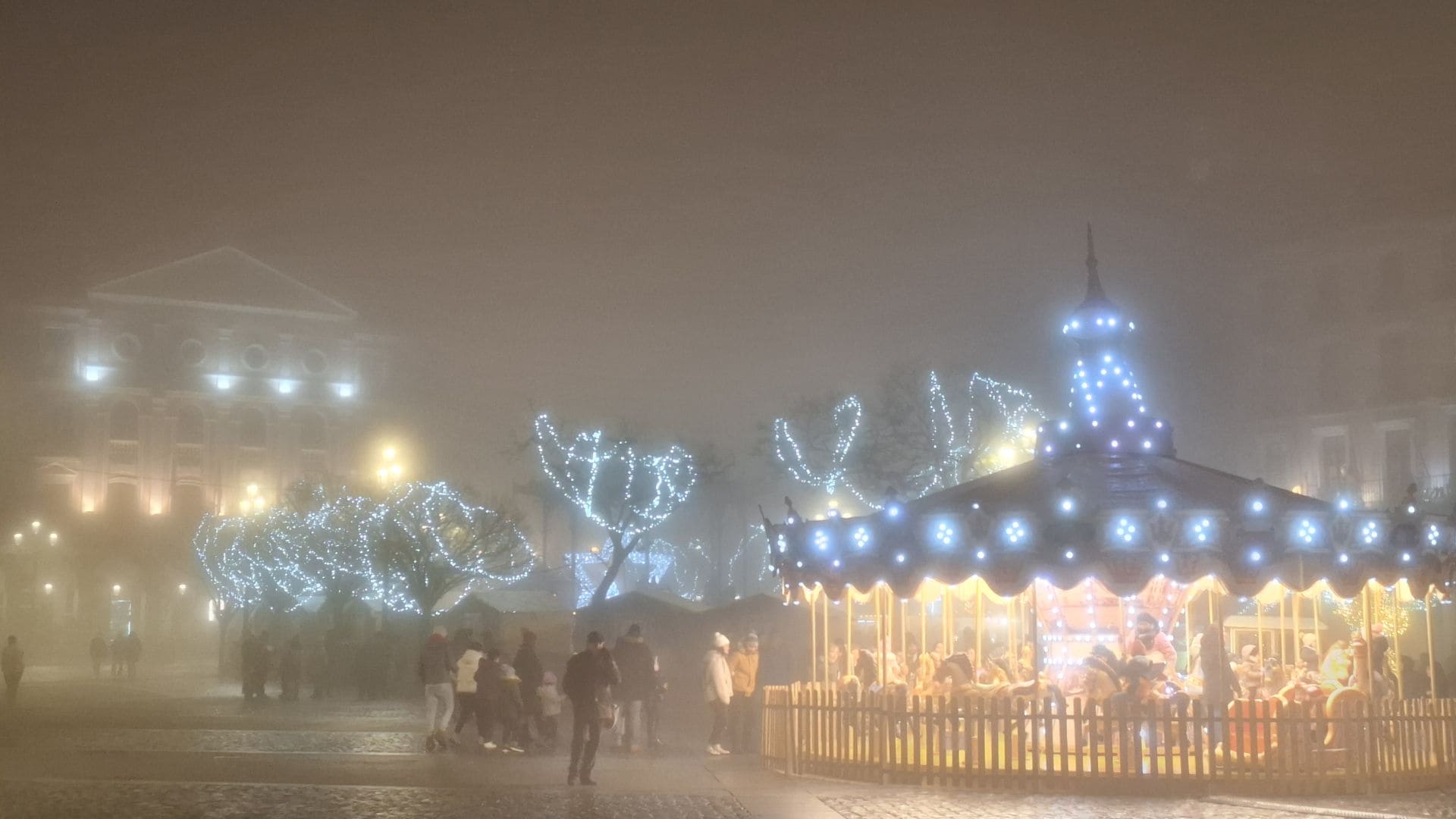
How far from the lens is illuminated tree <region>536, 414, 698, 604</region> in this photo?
56250mm

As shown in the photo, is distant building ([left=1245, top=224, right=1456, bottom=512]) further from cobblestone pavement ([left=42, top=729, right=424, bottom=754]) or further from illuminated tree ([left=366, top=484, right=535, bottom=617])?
cobblestone pavement ([left=42, top=729, right=424, bottom=754])

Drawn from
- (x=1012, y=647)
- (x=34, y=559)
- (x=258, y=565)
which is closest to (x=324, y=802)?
(x=1012, y=647)

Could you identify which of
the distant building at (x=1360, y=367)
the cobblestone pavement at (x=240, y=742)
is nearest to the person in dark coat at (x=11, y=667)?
the cobblestone pavement at (x=240, y=742)

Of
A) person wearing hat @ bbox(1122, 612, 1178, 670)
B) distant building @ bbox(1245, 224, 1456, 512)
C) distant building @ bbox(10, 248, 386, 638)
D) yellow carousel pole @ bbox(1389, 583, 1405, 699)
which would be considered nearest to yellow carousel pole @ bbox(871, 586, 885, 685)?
person wearing hat @ bbox(1122, 612, 1178, 670)

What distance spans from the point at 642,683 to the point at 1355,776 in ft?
33.0

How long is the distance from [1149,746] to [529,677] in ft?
32.8

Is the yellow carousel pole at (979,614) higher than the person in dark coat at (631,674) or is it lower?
higher

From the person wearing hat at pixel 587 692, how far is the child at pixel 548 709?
5.45m

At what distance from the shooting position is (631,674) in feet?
72.3

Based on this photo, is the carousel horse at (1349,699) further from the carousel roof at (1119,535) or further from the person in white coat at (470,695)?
the person in white coat at (470,695)

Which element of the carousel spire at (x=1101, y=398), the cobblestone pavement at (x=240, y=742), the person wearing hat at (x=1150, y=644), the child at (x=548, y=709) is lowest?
the cobblestone pavement at (x=240, y=742)

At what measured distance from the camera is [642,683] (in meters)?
22.1

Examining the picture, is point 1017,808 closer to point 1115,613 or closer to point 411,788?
point 1115,613

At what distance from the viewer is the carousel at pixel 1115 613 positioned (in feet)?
52.2
